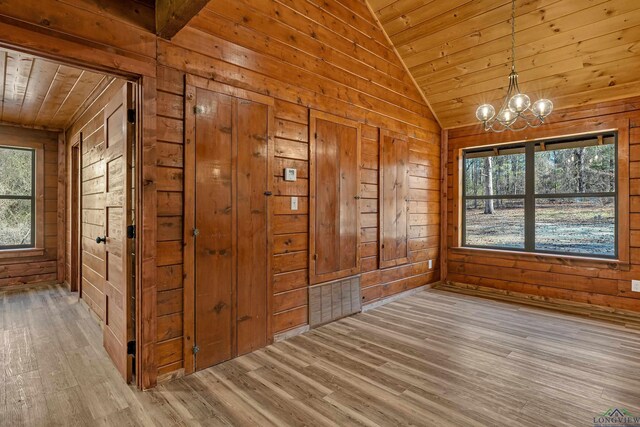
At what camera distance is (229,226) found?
2.57 metres

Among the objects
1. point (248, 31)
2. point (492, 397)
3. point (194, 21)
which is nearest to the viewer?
point (492, 397)

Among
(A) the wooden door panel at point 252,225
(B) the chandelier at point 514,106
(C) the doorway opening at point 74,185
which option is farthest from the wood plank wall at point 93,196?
(B) the chandelier at point 514,106

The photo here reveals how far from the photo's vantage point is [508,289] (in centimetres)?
458

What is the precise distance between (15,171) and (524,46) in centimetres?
708

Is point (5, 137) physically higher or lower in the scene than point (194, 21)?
lower

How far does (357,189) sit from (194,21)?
7.37 feet

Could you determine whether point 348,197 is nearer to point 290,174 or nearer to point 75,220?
point 290,174

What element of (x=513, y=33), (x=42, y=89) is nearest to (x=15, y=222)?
(x=42, y=89)

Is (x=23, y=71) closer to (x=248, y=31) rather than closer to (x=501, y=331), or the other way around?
(x=248, y=31)

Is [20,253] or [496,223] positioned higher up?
[496,223]

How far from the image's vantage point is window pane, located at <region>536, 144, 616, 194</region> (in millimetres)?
3971

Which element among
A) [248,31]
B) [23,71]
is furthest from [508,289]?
[23,71]

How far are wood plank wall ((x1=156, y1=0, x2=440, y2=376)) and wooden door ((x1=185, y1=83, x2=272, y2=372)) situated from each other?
13 centimetres

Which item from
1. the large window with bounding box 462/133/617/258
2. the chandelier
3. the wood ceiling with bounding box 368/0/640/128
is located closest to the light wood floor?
the large window with bounding box 462/133/617/258
